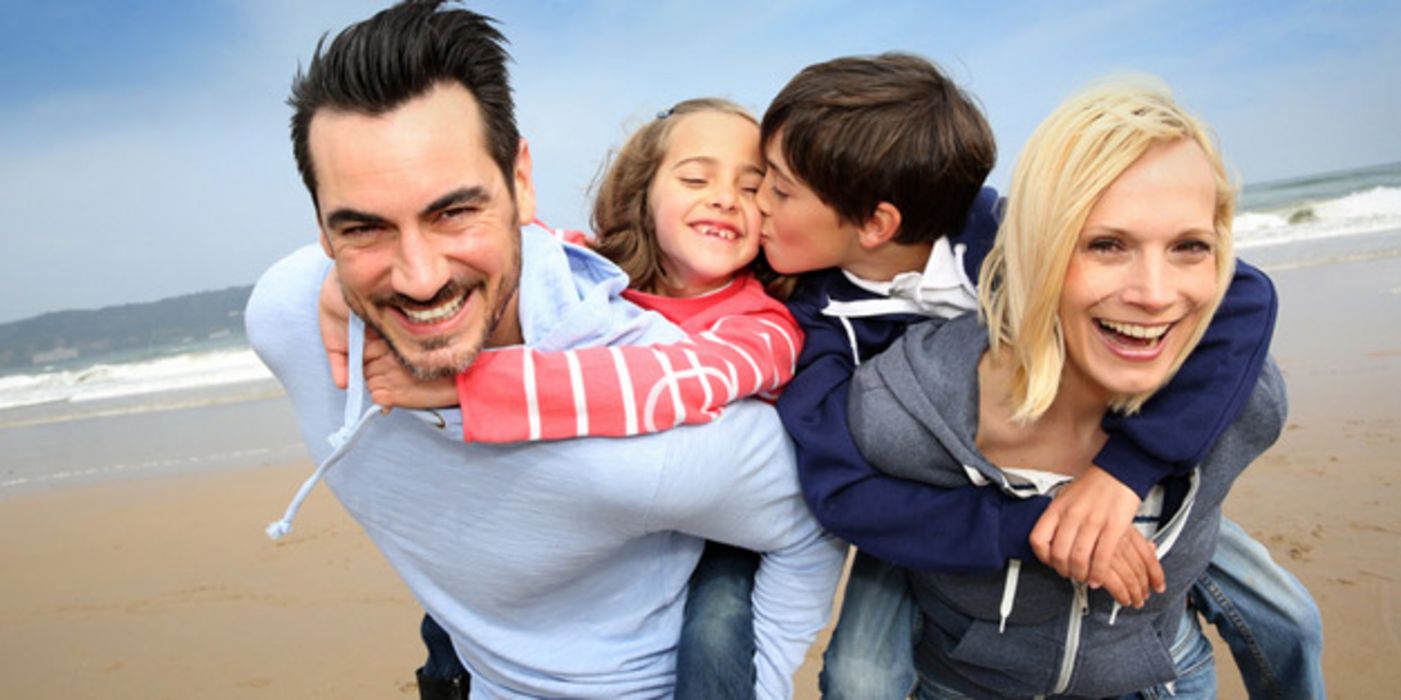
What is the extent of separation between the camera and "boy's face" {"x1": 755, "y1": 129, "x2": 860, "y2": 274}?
7.97 feet

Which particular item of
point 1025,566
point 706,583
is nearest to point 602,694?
point 706,583

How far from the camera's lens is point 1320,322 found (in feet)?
28.1

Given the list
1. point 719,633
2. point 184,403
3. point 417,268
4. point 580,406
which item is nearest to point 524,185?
point 417,268

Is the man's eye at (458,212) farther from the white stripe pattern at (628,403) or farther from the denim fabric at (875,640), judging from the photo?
the denim fabric at (875,640)

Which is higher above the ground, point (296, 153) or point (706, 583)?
point (296, 153)

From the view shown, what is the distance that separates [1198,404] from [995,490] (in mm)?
437

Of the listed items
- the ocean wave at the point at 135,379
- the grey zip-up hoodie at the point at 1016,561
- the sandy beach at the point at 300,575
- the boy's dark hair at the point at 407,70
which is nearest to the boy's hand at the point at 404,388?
the boy's dark hair at the point at 407,70

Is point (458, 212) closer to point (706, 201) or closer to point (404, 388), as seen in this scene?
point (404, 388)

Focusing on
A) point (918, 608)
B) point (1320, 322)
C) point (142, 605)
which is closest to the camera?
point (918, 608)

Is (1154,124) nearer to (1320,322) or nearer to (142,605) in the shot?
(142,605)

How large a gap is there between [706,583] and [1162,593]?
3.41 feet

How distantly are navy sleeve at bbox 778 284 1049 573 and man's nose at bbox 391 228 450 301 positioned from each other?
Result: 826mm

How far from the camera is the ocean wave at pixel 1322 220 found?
55.7 feet

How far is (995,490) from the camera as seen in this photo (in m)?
2.00
